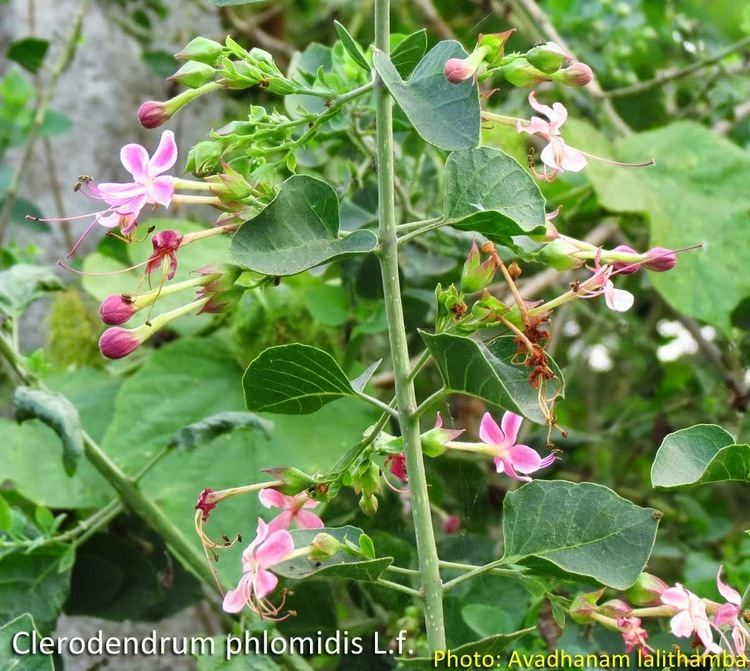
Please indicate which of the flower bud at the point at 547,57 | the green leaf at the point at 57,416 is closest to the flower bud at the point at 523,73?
the flower bud at the point at 547,57

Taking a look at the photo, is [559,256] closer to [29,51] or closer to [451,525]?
[451,525]

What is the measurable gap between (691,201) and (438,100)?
0.78 metres

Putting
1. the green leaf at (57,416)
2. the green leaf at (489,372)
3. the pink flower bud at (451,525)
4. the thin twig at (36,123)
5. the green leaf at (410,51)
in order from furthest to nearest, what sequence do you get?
the thin twig at (36,123), the pink flower bud at (451,525), the green leaf at (57,416), the green leaf at (410,51), the green leaf at (489,372)

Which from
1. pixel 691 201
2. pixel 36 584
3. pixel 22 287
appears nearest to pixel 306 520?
pixel 36 584

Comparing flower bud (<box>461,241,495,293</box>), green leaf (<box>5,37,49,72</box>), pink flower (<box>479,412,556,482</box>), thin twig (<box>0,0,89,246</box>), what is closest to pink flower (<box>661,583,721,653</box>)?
pink flower (<box>479,412,556,482</box>)

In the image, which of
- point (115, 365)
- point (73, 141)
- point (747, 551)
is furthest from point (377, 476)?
point (73, 141)

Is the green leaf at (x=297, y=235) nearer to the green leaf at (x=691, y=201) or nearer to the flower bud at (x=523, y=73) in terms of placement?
the flower bud at (x=523, y=73)

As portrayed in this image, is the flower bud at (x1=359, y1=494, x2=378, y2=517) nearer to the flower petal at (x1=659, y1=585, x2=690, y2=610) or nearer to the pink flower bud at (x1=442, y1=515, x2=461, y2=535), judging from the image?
the flower petal at (x1=659, y1=585, x2=690, y2=610)

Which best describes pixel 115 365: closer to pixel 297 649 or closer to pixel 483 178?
pixel 297 649

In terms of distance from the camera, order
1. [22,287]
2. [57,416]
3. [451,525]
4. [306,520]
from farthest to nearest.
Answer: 1. [451,525]
2. [22,287]
3. [57,416]
4. [306,520]

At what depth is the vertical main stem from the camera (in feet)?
1.83

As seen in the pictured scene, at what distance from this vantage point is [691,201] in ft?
4.06

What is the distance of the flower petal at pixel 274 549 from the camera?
544 mm

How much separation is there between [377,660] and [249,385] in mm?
373
